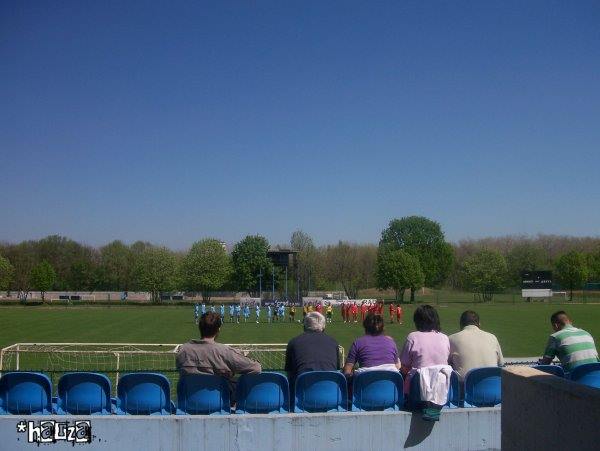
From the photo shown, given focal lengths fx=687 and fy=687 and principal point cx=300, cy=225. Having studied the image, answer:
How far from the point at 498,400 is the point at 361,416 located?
1.49 meters

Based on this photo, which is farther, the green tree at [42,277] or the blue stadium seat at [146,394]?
the green tree at [42,277]

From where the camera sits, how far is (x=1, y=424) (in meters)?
6.41

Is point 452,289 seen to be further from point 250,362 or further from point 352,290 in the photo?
point 250,362

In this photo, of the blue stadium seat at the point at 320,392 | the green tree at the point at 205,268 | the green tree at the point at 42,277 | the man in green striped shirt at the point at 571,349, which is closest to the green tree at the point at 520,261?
the green tree at the point at 205,268

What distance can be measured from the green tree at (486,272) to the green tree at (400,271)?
735 centimetres

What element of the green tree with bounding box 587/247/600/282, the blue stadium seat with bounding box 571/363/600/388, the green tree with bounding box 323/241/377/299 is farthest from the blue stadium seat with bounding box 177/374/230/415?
the green tree with bounding box 323/241/377/299

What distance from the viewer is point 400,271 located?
82438 mm

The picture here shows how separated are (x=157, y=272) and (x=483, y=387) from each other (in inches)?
3546

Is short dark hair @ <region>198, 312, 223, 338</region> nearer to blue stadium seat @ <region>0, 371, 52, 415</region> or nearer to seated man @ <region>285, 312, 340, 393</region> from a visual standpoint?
seated man @ <region>285, 312, 340, 393</region>

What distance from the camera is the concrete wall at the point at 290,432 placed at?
21.1ft

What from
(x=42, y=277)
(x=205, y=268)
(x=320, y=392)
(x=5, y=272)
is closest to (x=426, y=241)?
(x=205, y=268)

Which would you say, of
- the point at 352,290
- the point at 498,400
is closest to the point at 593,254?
the point at 352,290

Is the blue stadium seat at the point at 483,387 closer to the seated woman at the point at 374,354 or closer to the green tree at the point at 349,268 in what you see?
the seated woman at the point at 374,354

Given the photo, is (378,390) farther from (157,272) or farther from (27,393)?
(157,272)
